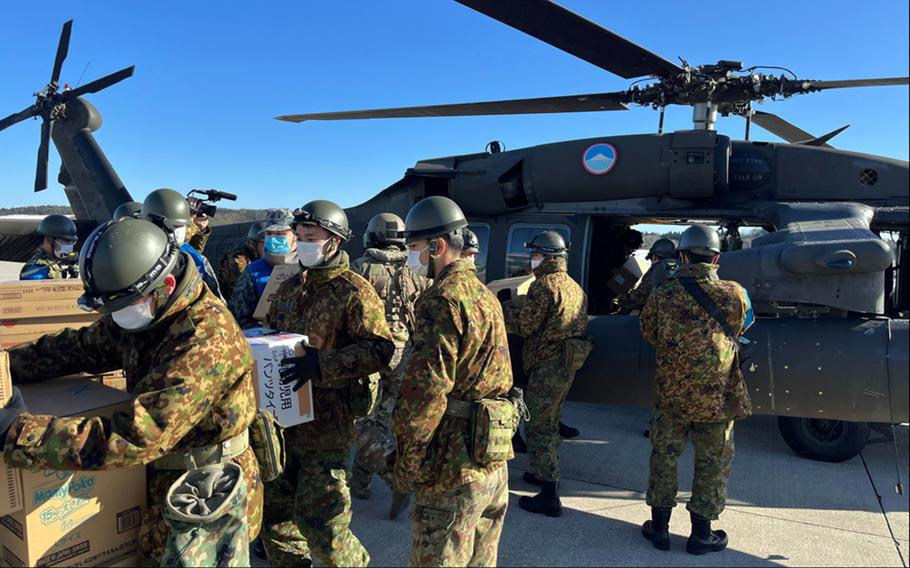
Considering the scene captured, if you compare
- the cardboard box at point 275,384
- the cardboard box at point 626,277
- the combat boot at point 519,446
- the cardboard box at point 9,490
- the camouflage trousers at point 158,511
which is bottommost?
the combat boot at point 519,446

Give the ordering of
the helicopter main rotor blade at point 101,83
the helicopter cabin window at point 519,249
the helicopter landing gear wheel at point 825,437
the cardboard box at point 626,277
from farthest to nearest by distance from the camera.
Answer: the helicopter main rotor blade at point 101,83 < the cardboard box at point 626,277 < the helicopter cabin window at point 519,249 < the helicopter landing gear wheel at point 825,437

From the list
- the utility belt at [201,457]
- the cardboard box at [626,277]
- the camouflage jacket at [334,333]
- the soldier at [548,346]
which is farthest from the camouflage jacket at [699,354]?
the cardboard box at [626,277]

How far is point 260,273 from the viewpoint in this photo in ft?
13.2

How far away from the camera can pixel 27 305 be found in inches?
92.1

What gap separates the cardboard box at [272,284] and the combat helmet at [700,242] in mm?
2382

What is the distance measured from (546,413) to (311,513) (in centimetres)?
189

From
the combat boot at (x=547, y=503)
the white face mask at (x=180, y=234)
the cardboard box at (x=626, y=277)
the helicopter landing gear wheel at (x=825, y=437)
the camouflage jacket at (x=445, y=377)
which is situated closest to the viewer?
the camouflage jacket at (x=445, y=377)

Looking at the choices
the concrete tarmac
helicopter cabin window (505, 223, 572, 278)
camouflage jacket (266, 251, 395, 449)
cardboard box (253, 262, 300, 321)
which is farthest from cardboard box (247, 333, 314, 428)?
helicopter cabin window (505, 223, 572, 278)

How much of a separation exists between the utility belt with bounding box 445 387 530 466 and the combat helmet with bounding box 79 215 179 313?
116 cm

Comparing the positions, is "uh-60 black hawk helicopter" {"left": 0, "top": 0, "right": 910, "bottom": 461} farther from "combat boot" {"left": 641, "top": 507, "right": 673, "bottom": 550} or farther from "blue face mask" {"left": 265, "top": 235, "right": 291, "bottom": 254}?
"blue face mask" {"left": 265, "top": 235, "right": 291, "bottom": 254}

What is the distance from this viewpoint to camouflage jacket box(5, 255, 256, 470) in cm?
161

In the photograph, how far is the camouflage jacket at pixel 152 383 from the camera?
63.4 inches

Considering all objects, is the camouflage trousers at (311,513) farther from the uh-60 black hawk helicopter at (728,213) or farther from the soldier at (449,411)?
the uh-60 black hawk helicopter at (728,213)

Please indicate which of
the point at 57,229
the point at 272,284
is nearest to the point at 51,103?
the point at 57,229
